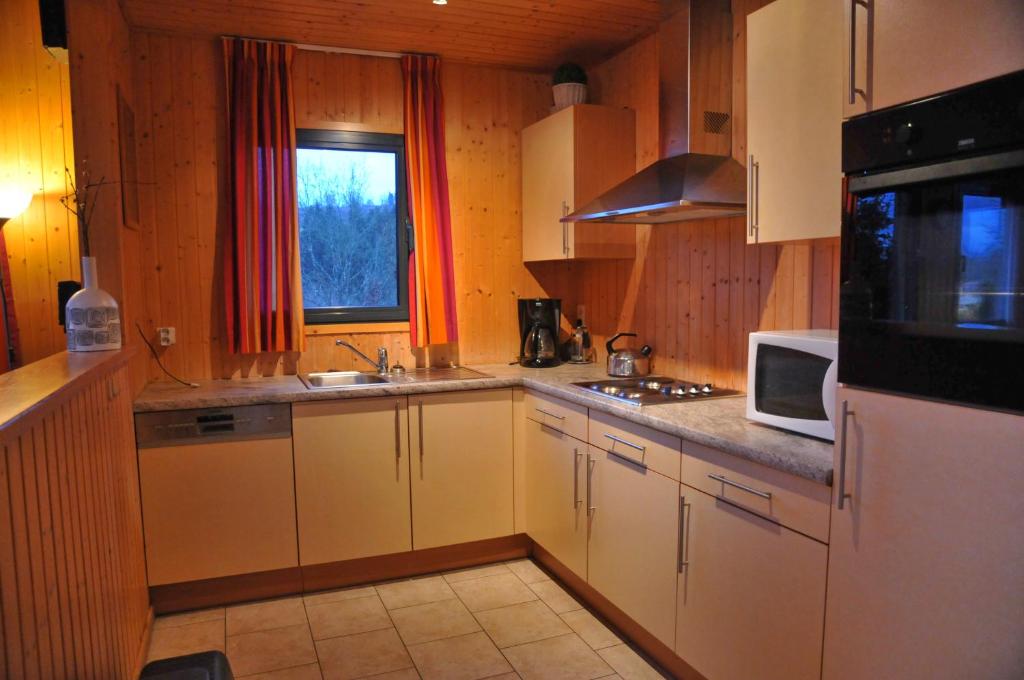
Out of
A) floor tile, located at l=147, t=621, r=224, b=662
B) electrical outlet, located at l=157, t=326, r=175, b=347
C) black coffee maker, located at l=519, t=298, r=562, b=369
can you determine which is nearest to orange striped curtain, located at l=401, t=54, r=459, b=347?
black coffee maker, located at l=519, t=298, r=562, b=369

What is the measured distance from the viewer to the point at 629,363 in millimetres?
3342

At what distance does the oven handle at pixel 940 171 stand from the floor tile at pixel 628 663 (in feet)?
5.88

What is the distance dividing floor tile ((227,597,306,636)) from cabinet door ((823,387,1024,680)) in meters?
2.15

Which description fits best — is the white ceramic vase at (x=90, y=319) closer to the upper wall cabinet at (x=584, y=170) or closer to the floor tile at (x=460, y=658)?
the floor tile at (x=460, y=658)

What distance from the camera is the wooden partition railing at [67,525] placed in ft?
3.97

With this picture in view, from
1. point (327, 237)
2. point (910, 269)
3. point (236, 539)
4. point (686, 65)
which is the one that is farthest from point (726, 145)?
point (236, 539)

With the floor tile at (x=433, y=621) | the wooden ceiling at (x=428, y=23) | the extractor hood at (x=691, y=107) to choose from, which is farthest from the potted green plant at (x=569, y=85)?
the floor tile at (x=433, y=621)

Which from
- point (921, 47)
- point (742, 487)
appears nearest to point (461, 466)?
point (742, 487)

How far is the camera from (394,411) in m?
3.22

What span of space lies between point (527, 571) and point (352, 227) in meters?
2.01

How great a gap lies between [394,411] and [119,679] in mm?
1476

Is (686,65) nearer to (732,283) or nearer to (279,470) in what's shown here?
(732,283)

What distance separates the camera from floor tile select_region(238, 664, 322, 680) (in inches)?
98.7

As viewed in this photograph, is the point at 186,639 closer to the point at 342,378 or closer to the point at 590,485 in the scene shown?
the point at 342,378
